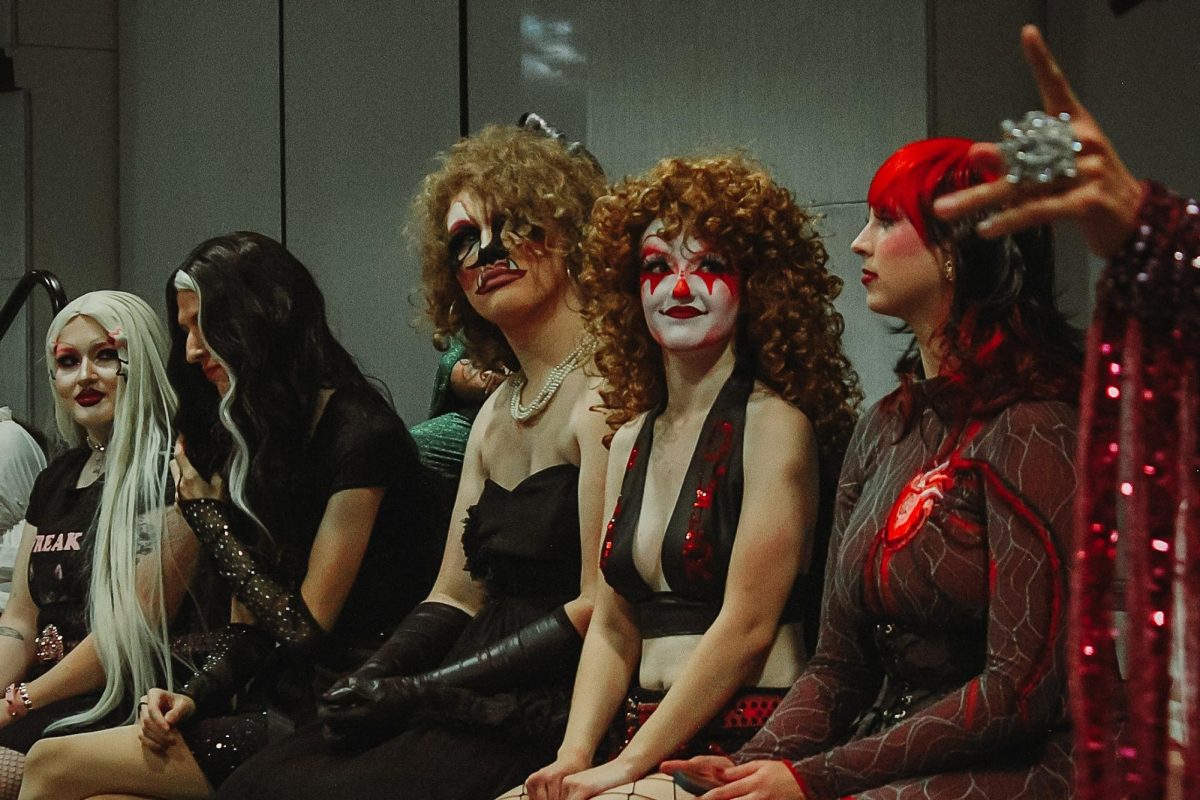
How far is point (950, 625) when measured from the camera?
2309mm

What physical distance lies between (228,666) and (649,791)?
1333 mm

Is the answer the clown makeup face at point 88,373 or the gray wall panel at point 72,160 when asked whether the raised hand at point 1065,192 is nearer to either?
the clown makeup face at point 88,373

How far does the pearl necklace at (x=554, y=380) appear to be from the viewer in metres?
3.24

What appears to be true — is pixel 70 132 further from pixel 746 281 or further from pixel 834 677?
pixel 834 677

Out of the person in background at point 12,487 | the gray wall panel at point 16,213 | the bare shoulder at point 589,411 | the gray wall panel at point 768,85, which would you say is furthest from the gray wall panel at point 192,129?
the bare shoulder at point 589,411

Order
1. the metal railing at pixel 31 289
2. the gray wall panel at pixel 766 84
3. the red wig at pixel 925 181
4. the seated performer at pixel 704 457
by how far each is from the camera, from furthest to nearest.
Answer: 1. the metal railing at pixel 31 289
2. the gray wall panel at pixel 766 84
3. the seated performer at pixel 704 457
4. the red wig at pixel 925 181

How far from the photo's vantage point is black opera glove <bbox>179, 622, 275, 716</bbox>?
348 cm

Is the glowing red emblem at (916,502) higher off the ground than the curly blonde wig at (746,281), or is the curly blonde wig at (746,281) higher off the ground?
the curly blonde wig at (746,281)

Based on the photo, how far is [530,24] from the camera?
497 cm

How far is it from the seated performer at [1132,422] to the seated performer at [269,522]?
2.11 metres

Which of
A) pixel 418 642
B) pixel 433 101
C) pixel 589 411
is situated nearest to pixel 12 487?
pixel 433 101

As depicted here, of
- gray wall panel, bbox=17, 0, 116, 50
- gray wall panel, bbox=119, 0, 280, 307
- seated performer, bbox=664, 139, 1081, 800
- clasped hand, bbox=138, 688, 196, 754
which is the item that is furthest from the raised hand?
gray wall panel, bbox=17, 0, 116, 50

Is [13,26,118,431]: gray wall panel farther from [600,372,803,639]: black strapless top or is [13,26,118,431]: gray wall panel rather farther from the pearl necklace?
[600,372,803,639]: black strapless top

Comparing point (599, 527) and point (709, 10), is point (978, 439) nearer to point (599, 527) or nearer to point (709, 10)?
point (599, 527)
